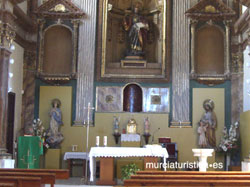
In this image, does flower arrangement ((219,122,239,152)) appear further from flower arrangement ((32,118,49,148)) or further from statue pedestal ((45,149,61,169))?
flower arrangement ((32,118,49,148))

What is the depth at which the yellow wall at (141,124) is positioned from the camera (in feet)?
63.7

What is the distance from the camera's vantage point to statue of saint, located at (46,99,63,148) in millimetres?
19158

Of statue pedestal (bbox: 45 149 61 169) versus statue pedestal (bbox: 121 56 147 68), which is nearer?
statue pedestal (bbox: 45 149 61 169)

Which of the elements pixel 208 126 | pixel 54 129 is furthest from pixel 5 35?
pixel 208 126

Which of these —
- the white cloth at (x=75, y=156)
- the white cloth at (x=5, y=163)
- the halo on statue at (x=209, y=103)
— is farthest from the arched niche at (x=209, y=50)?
the white cloth at (x=5, y=163)

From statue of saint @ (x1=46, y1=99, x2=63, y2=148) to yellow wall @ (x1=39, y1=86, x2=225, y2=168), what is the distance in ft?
0.93

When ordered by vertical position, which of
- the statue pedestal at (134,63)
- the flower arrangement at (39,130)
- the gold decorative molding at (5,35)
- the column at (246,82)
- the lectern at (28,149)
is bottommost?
the lectern at (28,149)

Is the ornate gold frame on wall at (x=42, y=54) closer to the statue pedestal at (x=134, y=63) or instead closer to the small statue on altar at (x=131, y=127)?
the statue pedestal at (x=134, y=63)

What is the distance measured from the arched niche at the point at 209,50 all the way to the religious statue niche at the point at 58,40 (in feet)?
16.9

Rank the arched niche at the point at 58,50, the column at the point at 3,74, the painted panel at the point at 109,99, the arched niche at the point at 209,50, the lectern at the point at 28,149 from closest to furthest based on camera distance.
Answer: the column at the point at 3,74 < the lectern at the point at 28,149 < the painted panel at the point at 109,99 < the arched niche at the point at 209,50 < the arched niche at the point at 58,50

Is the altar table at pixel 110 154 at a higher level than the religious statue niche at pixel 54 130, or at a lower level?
lower

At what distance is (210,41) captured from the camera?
20266mm

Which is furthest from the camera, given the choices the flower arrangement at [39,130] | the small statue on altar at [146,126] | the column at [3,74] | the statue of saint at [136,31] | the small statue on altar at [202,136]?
the statue of saint at [136,31]

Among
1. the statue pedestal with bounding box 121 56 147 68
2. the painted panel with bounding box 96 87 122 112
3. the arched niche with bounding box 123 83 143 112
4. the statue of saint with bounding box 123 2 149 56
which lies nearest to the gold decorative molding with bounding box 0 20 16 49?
the painted panel with bounding box 96 87 122 112
